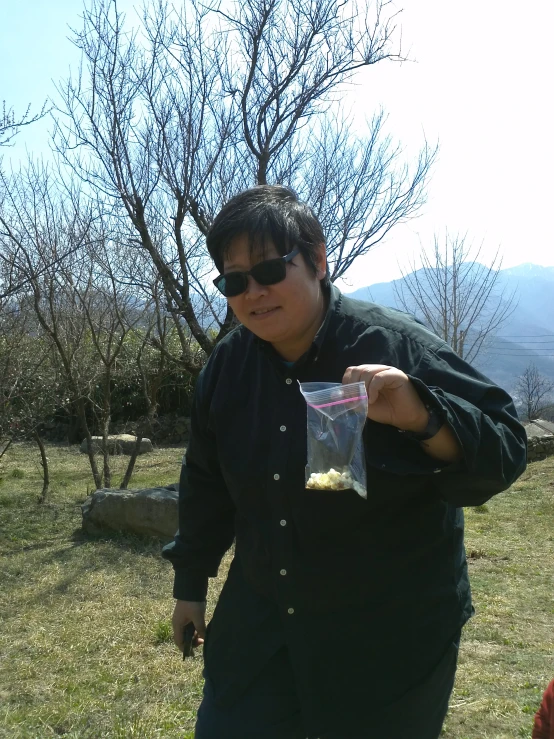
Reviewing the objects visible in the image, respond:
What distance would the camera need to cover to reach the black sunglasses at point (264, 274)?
1693mm

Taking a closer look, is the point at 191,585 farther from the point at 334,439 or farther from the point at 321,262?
the point at 321,262

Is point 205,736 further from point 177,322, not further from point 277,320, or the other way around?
point 177,322

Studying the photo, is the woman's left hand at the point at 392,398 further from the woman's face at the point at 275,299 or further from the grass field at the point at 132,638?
the grass field at the point at 132,638

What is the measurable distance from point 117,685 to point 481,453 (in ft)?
9.59

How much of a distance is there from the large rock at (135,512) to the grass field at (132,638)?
0.47 feet

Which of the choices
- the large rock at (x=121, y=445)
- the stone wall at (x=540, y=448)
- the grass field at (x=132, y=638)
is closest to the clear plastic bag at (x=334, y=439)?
the grass field at (x=132, y=638)

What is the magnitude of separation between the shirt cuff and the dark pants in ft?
1.04

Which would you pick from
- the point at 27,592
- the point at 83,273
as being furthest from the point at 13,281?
the point at 27,592

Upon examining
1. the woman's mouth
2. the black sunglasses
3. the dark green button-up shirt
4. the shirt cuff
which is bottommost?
the shirt cuff

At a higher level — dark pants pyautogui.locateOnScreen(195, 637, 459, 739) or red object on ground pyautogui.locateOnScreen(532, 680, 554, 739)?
dark pants pyautogui.locateOnScreen(195, 637, 459, 739)

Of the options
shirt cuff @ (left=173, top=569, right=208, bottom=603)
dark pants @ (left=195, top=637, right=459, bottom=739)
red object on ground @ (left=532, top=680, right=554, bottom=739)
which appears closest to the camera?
dark pants @ (left=195, top=637, right=459, bottom=739)

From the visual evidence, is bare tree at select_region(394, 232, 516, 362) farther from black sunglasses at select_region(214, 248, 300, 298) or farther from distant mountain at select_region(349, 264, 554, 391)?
distant mountain at select_region(349, 264, 554, 391)

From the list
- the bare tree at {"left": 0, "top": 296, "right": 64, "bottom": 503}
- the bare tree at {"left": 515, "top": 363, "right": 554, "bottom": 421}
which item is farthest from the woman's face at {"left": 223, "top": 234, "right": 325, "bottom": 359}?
the bare tree at {"left": 515, "top": 363, "right": 554, "bottom": 421}

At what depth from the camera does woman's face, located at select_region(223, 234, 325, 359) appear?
1.71m
